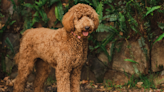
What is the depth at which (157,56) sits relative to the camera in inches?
171

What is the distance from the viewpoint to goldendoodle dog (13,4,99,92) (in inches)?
119

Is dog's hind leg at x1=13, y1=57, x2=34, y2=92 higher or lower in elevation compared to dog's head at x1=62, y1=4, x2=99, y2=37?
lower

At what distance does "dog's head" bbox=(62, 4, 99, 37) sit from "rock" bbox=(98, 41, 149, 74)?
175 centimetres

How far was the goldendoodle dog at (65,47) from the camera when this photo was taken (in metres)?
3.03

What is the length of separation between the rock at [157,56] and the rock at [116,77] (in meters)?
0.71

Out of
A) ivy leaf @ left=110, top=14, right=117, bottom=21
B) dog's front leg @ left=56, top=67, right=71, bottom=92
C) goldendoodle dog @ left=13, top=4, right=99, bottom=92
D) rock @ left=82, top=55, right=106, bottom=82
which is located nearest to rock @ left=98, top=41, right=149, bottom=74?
rock @ left=82, top=55, right=106, bottom=82

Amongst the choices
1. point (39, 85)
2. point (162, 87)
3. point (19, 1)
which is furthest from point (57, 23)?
point (162, 87)

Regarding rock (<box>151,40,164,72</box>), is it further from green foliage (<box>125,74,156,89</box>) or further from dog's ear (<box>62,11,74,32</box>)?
dog's ear (<box>62,11,74,32</box>)

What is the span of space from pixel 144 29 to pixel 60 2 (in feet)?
7.16

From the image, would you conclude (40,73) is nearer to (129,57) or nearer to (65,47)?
(65,47)

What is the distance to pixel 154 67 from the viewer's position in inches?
173

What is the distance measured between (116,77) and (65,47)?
2.06 metres

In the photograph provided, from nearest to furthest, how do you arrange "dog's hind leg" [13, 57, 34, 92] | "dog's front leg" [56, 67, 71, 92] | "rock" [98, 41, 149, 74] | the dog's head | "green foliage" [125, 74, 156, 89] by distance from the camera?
the dog's head < "dog's front leg" [56, 67, 71, 92] < "dog's hind leg" [13, 57, 34, 92] < "green foliage" [125, 74, 156, 89] < "rock" [98, 41, 149, 74]

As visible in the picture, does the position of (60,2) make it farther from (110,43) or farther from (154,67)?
(154,67)
